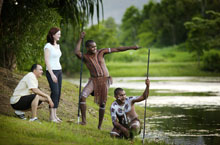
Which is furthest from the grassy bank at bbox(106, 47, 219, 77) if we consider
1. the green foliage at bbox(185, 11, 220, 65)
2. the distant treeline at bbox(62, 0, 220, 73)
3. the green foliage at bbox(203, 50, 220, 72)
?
the green foliage at bbox(185, 11, 220, 65)

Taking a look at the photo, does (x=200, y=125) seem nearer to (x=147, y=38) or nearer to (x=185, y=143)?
(x=185, y=143)

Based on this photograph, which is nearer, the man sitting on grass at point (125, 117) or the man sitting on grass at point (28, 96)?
the man sitting on grass at point (28, 96)

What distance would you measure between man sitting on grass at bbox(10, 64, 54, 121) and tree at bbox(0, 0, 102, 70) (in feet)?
14.9

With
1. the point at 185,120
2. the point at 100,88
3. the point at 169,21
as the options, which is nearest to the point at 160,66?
the point at 169,21

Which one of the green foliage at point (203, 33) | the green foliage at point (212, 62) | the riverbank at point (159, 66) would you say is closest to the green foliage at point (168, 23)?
the riverbank at point (159, 66)

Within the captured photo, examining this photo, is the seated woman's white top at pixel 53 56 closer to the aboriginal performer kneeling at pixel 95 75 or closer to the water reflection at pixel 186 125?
the aboriginal performer kneeling at pixel 95 75

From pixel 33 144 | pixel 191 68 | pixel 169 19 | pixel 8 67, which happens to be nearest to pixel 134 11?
pixel 169 19

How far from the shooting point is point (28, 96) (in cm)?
805

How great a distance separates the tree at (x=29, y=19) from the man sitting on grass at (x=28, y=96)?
14.9ft

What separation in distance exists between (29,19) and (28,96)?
5.37 m

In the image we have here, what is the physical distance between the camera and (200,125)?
12.3 m

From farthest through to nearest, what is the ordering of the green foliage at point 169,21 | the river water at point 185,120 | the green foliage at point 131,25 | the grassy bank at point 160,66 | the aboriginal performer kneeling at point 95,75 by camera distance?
1. the green foliage at point 131,25
2. the green foliage at point 169,21
3. the grassy bank at point 160,66
4. the river water at point 185,120
5. the aboriginal performer kneeling at point 95,75

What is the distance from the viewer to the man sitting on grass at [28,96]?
8023 millimetres

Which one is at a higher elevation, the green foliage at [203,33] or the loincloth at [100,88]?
the green foliage at [203,33]
